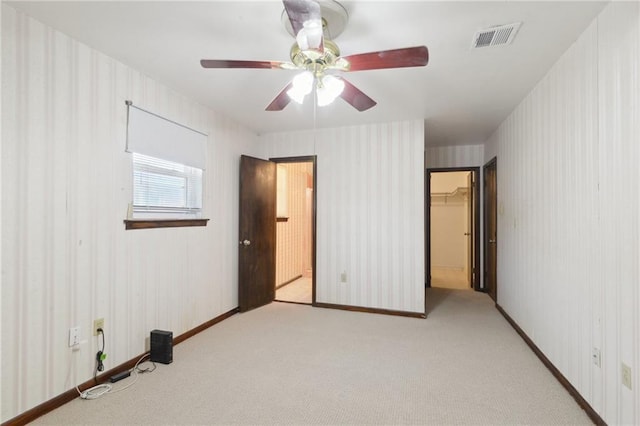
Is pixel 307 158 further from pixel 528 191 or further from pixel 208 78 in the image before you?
pixel 528 191

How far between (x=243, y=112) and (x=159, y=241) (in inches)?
66.0

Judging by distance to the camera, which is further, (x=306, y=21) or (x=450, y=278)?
(x=450, y=278)

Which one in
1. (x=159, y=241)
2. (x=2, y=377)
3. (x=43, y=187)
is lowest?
(x=2, y=377)

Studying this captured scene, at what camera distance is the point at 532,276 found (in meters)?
2.84

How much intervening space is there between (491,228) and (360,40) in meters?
3.78

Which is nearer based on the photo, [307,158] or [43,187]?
[43,187]

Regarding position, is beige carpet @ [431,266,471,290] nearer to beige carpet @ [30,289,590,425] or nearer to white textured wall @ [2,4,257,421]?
beige carpet @ [30,289,590,425]

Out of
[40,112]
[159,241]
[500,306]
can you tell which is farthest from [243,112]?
[500,306]

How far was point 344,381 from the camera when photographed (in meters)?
2.23

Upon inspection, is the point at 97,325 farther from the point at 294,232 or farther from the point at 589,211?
the point at 294,232

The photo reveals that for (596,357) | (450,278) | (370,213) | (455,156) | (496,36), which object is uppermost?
(496,36)

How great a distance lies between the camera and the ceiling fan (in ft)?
4.45

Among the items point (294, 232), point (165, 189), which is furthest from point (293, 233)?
point (165, 189)

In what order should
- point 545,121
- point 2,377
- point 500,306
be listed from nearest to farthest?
point 2,377
point 545,121
point 500,306
